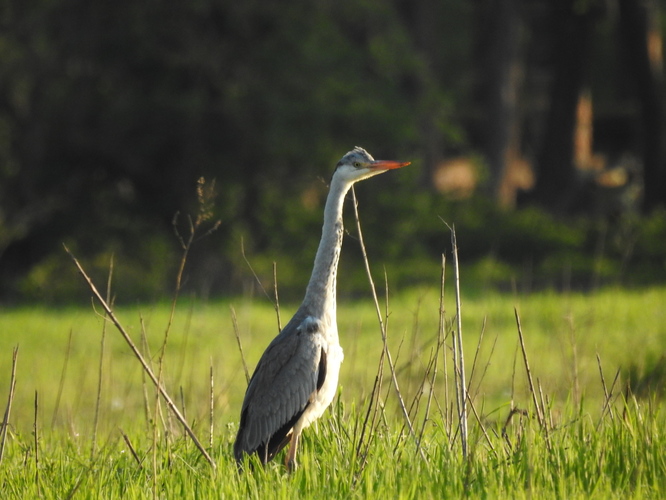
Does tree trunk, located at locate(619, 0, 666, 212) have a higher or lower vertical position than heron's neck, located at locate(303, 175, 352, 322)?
higher

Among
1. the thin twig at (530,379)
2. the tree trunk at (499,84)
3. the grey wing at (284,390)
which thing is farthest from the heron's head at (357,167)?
Result: the tree trunk at (499,84)

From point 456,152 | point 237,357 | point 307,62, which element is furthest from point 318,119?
point 456,152

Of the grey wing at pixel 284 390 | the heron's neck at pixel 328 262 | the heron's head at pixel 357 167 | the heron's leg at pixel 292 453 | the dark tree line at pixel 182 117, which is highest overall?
the dark tree line at pixel 182 117

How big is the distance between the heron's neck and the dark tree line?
11.4 metres

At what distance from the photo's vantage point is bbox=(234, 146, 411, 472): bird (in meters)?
4.92

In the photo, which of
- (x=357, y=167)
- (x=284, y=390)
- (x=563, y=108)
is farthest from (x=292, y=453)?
(x=563, y=108)

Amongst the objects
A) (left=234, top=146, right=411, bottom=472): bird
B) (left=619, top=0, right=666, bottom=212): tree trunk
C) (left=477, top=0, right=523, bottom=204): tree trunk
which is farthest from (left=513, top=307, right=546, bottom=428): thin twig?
(left=477, top=0, right=523, bottom=204): tree trunk

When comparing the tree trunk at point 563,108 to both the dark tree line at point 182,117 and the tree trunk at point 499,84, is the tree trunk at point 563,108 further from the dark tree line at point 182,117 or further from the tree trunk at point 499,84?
the tree trunk at point 499,84

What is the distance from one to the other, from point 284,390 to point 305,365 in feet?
0.56

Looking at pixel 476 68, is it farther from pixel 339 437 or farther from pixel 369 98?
pixel 339 437

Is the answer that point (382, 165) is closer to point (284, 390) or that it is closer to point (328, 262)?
point (328, 262)

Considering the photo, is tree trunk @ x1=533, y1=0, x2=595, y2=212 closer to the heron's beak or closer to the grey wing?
the heron's beak

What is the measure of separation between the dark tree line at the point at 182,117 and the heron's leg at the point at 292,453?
11.5 metres

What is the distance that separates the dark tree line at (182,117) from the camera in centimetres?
1662
